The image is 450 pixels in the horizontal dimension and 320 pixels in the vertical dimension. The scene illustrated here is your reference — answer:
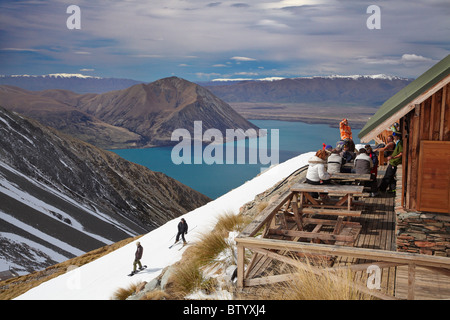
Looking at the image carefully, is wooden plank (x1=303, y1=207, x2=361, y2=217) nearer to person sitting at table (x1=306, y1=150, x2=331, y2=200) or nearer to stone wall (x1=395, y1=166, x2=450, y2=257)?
person sitting at table (x1=306, y1=150, x2=331, y2=200)

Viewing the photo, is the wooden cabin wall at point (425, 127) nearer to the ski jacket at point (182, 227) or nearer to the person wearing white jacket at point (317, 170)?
the person wearing white jacket at point (317, 170)

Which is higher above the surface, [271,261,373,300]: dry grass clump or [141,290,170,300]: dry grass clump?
[271,261,373,300]: dry grass clump

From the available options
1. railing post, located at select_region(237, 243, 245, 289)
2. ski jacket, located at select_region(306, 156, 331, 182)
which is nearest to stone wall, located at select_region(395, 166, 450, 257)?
ski jacket, located at select_region(306, 156, 331, 182)

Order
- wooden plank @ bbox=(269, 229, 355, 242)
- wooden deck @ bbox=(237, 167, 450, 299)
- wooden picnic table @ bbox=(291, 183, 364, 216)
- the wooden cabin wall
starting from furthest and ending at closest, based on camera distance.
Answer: wooden picnic table @ bbox=(291, 183, 364, 216)
wooden plank @ bbox=(269, 229, 355, 242)
the wooden cabin wall
wooden deck @ bbox=(237, 167, 450, 299)

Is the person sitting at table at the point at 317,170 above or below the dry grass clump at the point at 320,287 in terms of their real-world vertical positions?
above

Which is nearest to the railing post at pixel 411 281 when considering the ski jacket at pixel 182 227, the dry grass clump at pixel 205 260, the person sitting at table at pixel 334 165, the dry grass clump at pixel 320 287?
the dry grass clump at pixel 320 287
